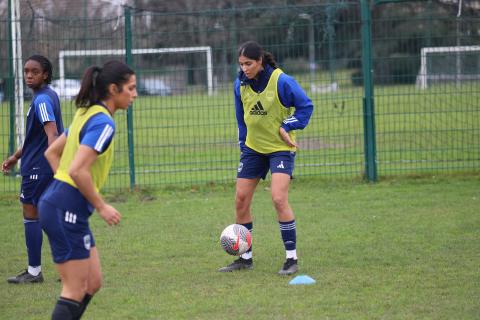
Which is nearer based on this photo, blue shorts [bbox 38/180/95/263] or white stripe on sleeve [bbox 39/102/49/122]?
blue shorts [bbox 38/180/95/263]

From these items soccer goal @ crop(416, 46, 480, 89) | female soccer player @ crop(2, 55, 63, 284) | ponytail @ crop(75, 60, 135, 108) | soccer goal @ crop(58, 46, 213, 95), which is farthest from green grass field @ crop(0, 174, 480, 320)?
soccer goal @ crop(58, 46, 213, 95)

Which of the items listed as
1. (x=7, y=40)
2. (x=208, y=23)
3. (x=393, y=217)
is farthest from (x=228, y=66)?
(x=393, y=217)

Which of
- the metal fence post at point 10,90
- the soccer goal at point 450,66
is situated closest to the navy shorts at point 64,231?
the metal fence post at point 10,90

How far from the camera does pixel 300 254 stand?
8.00 m

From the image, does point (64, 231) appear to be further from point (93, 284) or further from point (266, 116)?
point (266, 116)

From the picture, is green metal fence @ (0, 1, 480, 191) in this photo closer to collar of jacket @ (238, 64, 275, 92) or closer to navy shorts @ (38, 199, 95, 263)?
collar of jacket @ (238, 64, 275, 92)

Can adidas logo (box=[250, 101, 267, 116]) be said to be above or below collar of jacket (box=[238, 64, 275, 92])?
below

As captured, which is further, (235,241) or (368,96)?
(368,96)

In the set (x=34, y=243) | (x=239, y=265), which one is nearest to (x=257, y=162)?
(x=239, y=265)

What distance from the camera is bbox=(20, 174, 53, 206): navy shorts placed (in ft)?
22.6

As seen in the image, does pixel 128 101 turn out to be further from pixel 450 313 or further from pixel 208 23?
pixel 208 23

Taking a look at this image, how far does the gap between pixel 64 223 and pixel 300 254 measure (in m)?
3.76

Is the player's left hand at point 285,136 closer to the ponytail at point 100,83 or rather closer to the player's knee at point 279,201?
the player's knee at point 279,201

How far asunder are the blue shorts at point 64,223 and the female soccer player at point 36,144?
6.75ft
